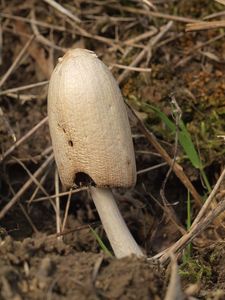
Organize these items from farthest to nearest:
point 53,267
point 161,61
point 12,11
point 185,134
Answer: point 12,11
point 161,61
point 185,134
point 53,267

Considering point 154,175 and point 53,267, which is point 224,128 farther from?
point 53,267

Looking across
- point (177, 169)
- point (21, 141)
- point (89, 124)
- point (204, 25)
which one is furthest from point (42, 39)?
point (89, 124)

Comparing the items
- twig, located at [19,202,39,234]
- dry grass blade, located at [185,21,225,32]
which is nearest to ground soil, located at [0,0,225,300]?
twig, located at [19,202,39,234]

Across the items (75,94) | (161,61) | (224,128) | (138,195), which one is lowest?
(138,195)

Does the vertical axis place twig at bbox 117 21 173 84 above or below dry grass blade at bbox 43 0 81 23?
below

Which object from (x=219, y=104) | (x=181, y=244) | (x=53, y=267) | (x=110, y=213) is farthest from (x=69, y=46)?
(x=53, y=267)

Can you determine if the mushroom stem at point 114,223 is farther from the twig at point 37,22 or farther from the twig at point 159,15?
the twig at point 37,22

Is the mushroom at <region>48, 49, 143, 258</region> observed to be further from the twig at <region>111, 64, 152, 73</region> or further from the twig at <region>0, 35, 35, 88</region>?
the twig at <region>0, 35, 35, 88</region>
